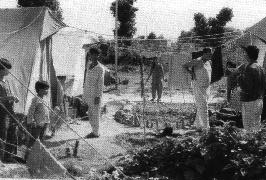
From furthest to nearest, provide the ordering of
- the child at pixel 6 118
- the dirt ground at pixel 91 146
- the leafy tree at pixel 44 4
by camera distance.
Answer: the leafy tree at pixel 44 4 → the child at pixel 6 118 → the dirt ground at pixel 91 146

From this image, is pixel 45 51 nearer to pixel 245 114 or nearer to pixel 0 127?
pixel 0 127

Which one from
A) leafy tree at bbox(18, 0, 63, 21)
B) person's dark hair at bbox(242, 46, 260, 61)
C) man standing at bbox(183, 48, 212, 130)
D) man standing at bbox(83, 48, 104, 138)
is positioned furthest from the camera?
leafy tree at bbox(18, 0, 63, 21)

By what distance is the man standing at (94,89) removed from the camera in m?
8.08

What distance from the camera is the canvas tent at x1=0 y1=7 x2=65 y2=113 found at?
26.8 feet

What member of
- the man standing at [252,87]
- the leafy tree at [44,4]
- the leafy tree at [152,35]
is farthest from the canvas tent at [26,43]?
the leafy tree at [152,35]

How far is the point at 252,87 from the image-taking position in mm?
Answer: 6281

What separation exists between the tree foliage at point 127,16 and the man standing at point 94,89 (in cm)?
2949

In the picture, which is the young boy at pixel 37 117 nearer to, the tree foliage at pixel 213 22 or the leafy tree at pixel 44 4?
the leafy tree at pixel 44 4

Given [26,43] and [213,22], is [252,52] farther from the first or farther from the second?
[213,22]

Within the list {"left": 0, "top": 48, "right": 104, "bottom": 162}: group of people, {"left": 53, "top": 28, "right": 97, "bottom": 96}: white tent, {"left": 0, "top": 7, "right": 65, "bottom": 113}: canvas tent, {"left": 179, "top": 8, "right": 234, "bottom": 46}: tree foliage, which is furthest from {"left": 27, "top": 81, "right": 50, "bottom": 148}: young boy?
{"left": 179, "top": 8, "right": 234, "bottom": 46}: tree foliage

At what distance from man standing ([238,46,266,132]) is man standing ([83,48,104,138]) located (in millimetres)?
2721

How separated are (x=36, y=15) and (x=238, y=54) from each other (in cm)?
680

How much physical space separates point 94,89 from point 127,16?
100ft

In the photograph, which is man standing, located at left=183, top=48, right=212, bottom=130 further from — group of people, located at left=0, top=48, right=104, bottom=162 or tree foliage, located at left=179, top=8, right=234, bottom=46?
tree foliage, located at left=179, top=8, right=234, bottom=46
